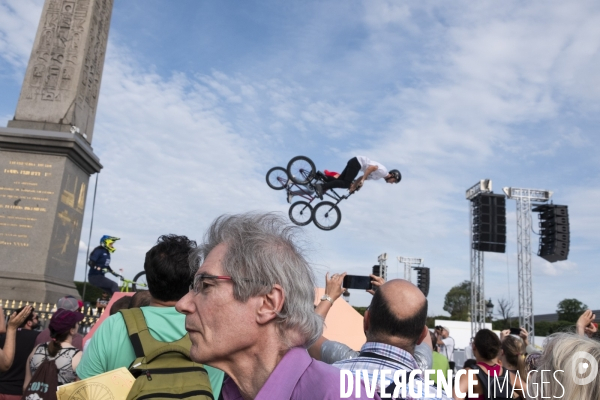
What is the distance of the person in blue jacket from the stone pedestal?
0.64 m

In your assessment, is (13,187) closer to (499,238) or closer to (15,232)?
(15,232)

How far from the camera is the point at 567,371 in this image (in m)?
1.74

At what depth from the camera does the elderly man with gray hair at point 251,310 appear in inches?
58.5

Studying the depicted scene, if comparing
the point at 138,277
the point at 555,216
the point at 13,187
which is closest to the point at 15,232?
the point at 13,187

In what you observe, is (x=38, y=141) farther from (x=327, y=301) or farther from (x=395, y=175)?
(x=327, y=301)

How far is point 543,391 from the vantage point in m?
1.78

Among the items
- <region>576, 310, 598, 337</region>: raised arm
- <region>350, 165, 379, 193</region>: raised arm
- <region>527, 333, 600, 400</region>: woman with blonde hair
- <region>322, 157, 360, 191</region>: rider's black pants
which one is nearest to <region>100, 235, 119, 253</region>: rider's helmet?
<region>322, 157, 360, 191</region>: rider's black pants

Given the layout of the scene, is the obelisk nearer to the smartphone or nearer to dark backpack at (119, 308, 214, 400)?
the smartphone

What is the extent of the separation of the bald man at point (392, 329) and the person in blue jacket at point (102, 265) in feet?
33.8

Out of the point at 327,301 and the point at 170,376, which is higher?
Result: the point at 327,301

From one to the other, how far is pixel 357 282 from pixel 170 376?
1.74 m

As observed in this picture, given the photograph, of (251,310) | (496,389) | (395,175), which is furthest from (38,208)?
(251,310)

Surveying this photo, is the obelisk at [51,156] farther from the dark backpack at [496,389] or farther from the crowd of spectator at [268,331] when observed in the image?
the dark backpack at [496,389]

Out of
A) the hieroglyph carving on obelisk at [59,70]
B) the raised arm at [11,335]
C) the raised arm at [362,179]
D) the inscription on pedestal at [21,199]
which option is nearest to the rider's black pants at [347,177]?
the raised arm at [362,179]
